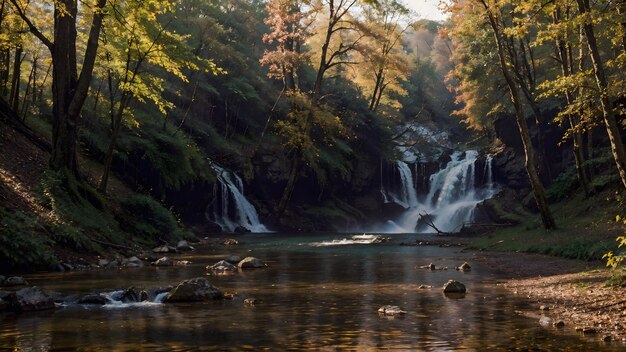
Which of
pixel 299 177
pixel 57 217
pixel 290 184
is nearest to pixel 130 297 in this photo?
pixel 57 217

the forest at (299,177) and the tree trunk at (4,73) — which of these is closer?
the forest at (299,177)

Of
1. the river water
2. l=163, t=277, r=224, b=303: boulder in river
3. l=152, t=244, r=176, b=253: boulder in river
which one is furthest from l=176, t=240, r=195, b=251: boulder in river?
l=163, t=277, r=224, b=303: boulder in river

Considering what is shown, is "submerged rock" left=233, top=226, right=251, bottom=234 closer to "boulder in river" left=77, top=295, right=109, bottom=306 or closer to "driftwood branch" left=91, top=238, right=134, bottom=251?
"driftwood branch" left=91, top=238, right=134, bottom=251

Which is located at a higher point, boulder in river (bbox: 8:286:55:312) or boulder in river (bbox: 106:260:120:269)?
boulder in river (bbox: 106:260:120:269)

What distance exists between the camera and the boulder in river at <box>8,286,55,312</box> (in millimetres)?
9617

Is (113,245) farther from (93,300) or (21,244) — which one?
(93,300)

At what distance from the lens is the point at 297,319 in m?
9.16

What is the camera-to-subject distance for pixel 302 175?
42625 millimetres

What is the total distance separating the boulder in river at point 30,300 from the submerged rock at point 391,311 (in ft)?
18.3

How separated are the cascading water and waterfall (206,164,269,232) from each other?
11.2 m

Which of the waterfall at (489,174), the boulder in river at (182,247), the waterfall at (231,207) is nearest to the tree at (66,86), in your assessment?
the boulder in river at (182,247)

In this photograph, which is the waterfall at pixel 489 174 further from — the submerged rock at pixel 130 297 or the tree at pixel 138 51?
the submerged rock at pixel 130 297

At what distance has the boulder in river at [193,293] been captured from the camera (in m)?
10.9

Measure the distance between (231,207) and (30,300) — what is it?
27.9 meters
